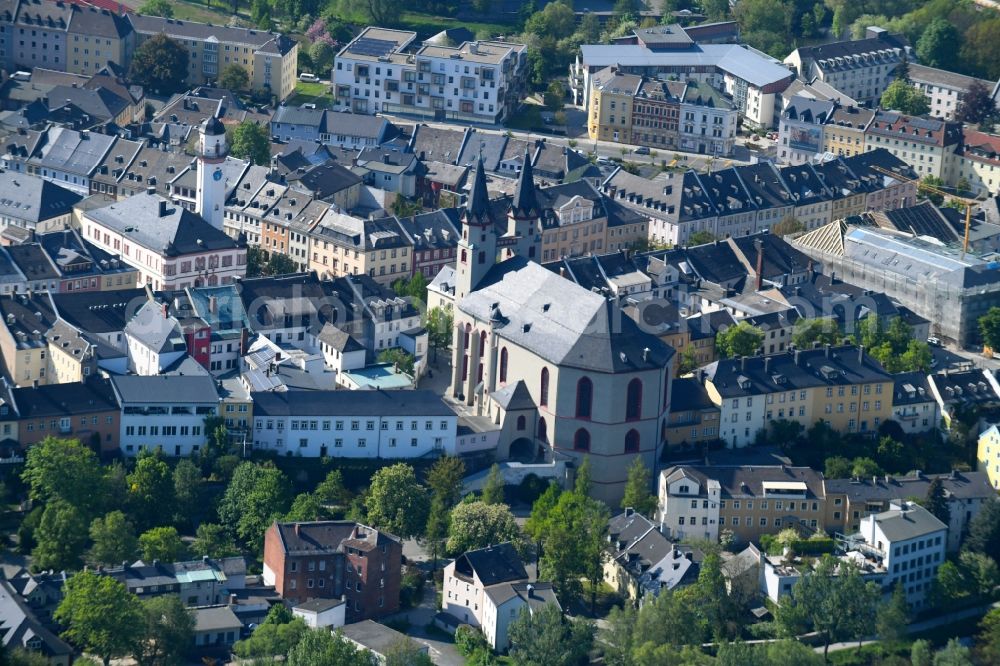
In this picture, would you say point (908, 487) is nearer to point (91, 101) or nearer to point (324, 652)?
point (324, 652)

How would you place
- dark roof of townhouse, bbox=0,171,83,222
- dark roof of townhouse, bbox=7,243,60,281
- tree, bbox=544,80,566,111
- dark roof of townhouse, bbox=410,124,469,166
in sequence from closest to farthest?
dark roof of townhouse, bbox=7,243,60,281, dark roof of townhouse, bbox=0,171,83,222, dark roof of townhouse, bbox=410,124,469,166, tree, bbox=544,80,566,111

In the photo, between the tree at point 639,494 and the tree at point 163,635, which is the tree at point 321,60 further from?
the tree at point 163,635

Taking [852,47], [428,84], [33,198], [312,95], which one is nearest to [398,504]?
[33,198]

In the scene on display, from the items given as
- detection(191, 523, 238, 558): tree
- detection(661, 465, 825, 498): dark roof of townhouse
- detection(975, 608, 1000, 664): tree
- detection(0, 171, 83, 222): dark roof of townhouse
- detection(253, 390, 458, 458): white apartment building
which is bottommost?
detection(975, 608, 1000, 664): tree

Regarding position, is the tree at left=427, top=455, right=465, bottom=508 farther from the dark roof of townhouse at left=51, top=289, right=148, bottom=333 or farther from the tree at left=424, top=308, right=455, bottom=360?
the dark roof of townhouse at left=51, top=289, right=148, bottom=333

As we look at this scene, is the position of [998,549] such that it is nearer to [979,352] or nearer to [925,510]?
[925,510]

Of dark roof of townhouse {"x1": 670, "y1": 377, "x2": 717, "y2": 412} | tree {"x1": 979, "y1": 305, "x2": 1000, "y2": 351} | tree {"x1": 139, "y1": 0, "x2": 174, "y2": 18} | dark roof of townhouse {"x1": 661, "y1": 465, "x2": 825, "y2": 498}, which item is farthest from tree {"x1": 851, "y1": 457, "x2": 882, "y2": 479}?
tree {"x1": 139, "y1": 0, "x2": 174, "y2": 18}

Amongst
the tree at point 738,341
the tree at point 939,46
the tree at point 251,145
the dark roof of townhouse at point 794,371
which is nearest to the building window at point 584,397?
the dark roof of townhouse at point 794,371
